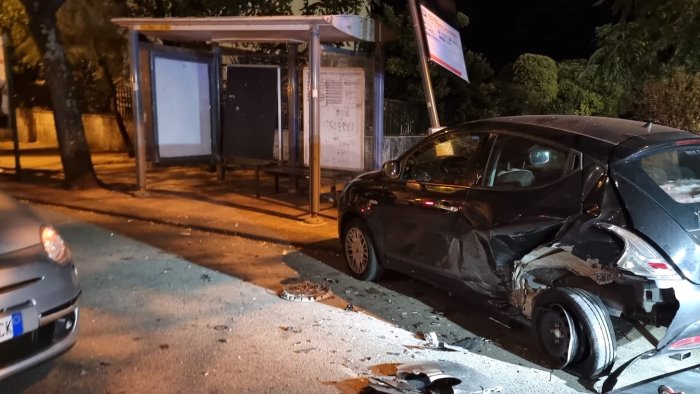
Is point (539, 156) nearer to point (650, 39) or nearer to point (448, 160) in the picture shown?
point (448, 160)

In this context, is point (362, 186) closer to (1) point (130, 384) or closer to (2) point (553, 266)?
(2) point (553, 266)

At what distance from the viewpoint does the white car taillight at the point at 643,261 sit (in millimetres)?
4145

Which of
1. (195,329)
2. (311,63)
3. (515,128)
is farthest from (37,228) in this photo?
(311,63)

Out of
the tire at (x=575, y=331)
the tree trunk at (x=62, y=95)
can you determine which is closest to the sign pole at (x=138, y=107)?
the tree trunk at (x=62, y=95)

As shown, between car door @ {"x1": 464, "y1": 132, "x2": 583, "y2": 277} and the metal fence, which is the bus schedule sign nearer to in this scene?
car door @ {"x1": 464, "y1": 132, "x2": 583, "y2": 277}

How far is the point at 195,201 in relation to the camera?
1125 centimetres

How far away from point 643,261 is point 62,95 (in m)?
10.6

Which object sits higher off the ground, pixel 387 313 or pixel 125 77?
pixel 125 77

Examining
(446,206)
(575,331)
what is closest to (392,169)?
(446,206)

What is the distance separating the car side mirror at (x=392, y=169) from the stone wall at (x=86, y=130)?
47.4 feet

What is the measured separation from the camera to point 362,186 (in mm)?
6738

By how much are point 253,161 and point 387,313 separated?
21.9 ft

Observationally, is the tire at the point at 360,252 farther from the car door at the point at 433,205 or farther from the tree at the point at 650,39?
the tree at the point at 650,39

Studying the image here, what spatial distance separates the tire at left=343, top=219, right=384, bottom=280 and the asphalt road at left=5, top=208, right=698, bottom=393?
0.14 m
